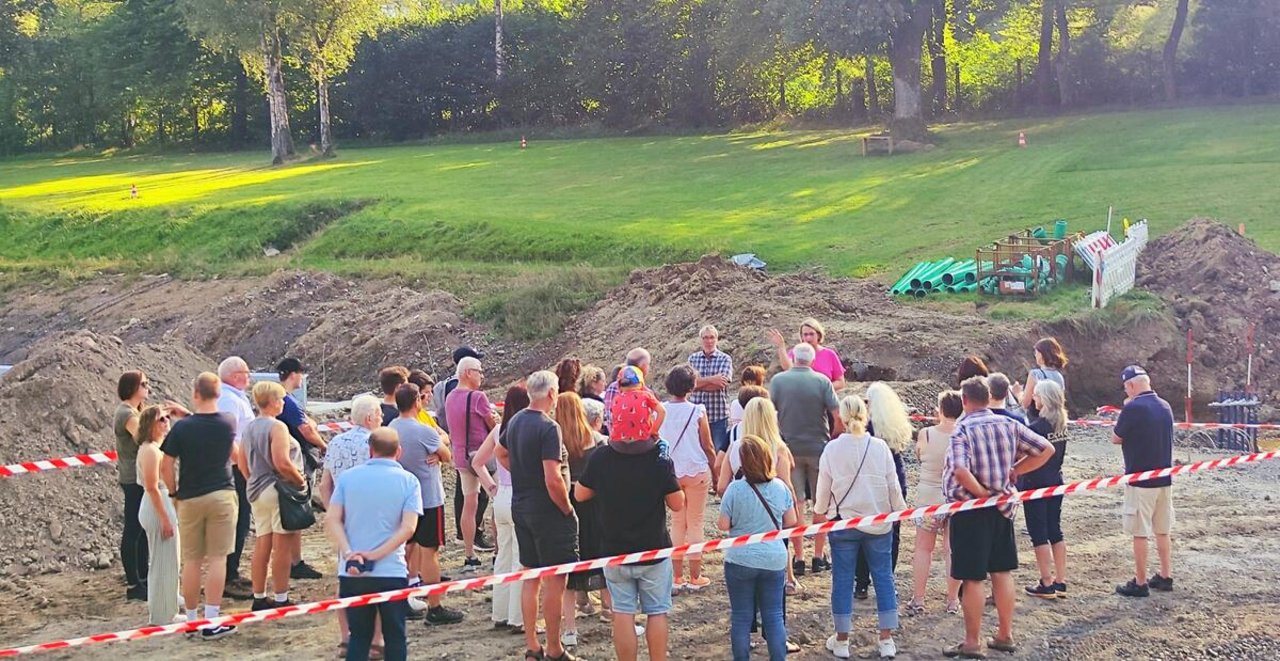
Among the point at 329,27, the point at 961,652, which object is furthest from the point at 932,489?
the point at 329,27

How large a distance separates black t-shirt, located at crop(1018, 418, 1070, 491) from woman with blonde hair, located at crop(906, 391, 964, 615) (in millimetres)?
709

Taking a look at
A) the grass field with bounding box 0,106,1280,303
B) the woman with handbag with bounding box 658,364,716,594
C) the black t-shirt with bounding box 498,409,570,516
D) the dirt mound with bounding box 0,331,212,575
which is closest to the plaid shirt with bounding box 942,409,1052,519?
the woman with handbag with bounding box 658,364,716,594

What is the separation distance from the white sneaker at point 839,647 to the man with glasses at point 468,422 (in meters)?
3.19

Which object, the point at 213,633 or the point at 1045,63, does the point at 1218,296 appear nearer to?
the point at 213,633

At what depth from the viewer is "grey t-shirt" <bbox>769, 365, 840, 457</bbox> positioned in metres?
10.4

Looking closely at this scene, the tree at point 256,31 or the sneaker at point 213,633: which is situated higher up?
the tree at point 256,31

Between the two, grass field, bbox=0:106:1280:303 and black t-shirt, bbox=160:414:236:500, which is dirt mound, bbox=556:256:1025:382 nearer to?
grass field, bbox=0:106:1280:303

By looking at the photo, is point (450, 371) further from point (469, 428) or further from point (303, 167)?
point (303, 167)

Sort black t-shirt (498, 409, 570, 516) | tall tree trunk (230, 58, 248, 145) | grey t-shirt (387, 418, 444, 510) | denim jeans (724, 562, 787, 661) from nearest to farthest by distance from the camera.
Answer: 1. denim jeans (724, 562, 787, 661)
2. black t-shirt (498, 409, 570, 516)
3. grey t-shirt (387, 418, 444, 510)
4. tall tree trunk (230, 58, 248, 145)

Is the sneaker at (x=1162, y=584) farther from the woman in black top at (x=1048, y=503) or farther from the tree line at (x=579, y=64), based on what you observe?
the tree line at (x=579, y=64)

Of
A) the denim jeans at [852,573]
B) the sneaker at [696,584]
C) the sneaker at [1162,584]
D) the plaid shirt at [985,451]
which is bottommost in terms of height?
the sneaker at [1162,584]

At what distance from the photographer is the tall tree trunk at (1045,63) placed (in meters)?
48.6

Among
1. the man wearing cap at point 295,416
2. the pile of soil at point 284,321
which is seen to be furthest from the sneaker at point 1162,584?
the pile of soil at point 284,321

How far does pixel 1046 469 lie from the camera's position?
9.98m
